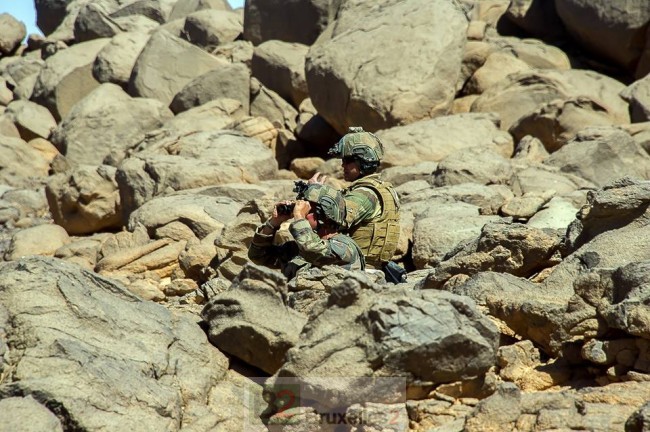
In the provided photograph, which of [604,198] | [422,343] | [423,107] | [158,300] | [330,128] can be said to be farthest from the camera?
[330,128]

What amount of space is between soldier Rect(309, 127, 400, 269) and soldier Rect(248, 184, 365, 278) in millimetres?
289

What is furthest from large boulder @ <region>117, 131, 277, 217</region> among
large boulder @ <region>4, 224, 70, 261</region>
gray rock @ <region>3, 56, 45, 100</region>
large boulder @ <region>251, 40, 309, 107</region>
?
gray rock @ <region>3, 56, 45, 100</region>

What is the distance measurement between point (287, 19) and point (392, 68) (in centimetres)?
623

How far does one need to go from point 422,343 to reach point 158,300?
553 cm

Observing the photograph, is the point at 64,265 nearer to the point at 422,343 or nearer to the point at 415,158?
the point at 422,343

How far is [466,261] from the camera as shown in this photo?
7965 millimetres

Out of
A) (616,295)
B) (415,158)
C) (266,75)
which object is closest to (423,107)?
(415,158)

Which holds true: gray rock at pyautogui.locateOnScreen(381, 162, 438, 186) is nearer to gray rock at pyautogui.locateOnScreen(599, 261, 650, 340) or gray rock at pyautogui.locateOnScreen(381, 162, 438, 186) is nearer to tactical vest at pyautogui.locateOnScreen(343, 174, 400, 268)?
tactical vest at pyautogui.locateOnScreen(343, 174, 400, 268)

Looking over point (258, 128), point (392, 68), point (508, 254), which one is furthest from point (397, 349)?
point (258, 128)

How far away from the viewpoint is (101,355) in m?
5.62

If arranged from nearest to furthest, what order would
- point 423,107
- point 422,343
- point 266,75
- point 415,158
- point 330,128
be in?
point 422,343 < point 415,158 < point 423,107 < point 330,128 < point 266,75

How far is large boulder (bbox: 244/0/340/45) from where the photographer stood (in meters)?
23.0

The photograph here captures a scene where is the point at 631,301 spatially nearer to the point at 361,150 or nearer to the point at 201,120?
the point at 361,150

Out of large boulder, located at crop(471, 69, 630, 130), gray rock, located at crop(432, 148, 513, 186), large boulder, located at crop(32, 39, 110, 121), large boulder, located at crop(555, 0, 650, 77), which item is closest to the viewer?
gray rock, located at crop(432, 148, 513, 186)
